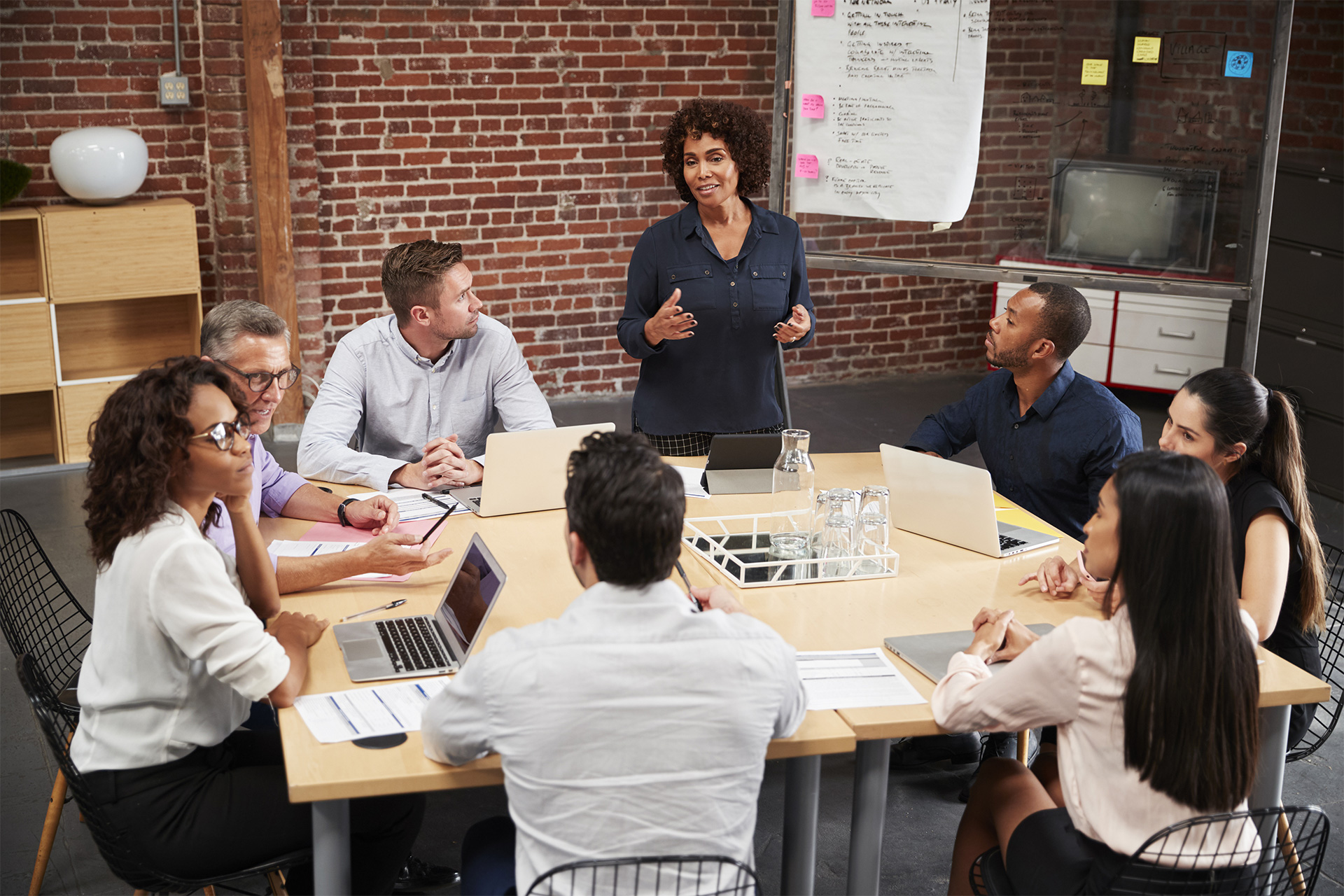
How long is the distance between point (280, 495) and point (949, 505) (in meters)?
1.59

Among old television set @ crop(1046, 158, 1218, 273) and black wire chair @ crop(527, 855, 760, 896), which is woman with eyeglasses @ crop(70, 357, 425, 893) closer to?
black wire chair @ crop(527, 855, 760, 896)

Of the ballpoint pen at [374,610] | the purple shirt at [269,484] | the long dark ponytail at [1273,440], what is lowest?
the ballpoint pen at [374,610]

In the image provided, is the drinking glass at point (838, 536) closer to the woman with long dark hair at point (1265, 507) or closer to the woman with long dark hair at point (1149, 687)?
the woman with long dark hair at point (1265, 507)

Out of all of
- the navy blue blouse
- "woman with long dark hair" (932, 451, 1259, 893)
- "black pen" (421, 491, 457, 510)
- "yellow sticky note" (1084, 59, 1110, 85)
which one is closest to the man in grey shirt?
"black pen" (421, 491, 457, 510)

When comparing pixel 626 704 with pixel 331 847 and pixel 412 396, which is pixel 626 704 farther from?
pixel 412 396

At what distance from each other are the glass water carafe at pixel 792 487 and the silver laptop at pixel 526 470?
45 centimetres

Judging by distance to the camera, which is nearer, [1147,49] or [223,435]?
[223,435]

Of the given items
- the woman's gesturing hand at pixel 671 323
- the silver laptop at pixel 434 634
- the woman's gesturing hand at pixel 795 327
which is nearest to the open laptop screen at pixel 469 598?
the silver laptop at pixel 434 634

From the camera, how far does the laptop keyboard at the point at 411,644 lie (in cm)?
216

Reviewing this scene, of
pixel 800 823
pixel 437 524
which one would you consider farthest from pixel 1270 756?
pixel 437 524

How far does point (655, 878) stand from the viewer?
1.67 metres

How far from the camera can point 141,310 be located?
18.8 feet

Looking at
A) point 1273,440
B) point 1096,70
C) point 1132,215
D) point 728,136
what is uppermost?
point 1096,70

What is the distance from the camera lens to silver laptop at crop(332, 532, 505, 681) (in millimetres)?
2141
